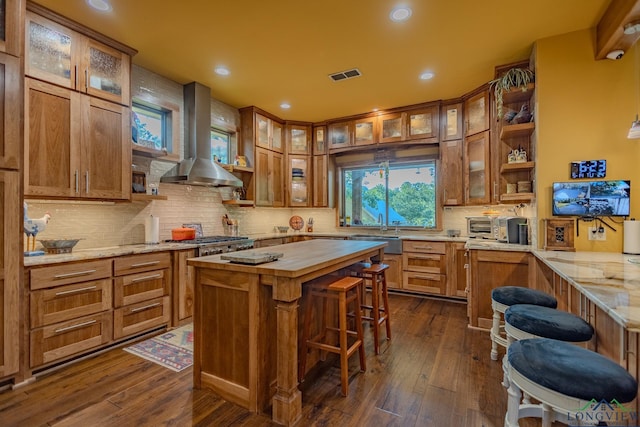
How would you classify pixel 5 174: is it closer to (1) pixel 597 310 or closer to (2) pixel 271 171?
(2) pixel 271 171

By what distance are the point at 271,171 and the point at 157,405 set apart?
3818 mm

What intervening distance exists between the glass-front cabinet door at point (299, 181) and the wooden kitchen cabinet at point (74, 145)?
2.86 metres

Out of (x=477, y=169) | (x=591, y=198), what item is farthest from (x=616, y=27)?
(x=477, y=169)

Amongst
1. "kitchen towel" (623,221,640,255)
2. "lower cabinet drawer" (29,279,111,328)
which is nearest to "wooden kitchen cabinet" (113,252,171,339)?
"lower cabinet drawer" (29,279,111,328)

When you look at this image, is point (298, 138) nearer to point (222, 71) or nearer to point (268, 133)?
point (268, 133)

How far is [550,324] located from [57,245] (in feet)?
12.2

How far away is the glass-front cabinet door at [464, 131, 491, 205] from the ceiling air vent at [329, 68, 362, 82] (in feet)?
6.23

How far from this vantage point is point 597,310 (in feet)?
5.58

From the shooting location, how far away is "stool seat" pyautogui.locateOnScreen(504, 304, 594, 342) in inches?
62.4

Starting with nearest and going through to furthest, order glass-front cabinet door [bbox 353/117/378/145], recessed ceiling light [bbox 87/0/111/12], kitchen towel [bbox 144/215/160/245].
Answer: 1. recessed ceiling light [bbox 87/0/111/12]
2. kitchen towel [bbox 144/215/160/245]
3. glass-front cabinet door [bbox 353/117/378/145]

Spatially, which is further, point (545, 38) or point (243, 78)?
point (243, 78)

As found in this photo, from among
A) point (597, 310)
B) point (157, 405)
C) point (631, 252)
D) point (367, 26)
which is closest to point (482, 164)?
point (631, 252)

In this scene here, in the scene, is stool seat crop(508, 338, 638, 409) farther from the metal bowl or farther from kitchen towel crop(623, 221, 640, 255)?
the metal bowl

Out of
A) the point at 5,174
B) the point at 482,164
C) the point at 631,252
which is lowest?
the point at 631,252
